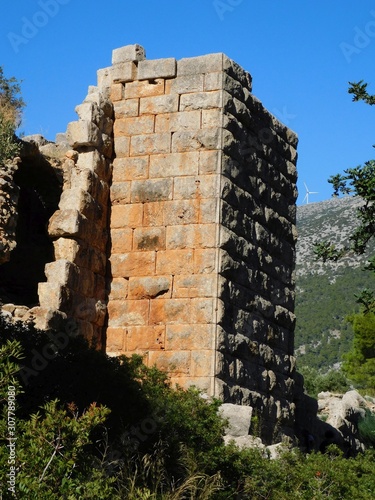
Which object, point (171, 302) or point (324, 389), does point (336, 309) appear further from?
point (171, 302)

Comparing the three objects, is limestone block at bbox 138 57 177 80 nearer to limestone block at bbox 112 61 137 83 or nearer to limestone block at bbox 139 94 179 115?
limestone block at bbox 112 61 137 83

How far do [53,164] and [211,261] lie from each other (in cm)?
277

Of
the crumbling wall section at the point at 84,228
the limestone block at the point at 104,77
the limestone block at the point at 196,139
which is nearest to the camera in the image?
the crumbling wall section at the point at 84,228

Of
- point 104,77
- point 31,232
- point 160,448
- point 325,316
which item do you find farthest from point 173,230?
point 325,316

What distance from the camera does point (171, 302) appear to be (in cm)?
1182

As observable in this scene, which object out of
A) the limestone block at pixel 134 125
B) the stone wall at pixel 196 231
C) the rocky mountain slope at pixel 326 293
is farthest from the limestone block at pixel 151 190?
the rocky mountain slope at pixel 326 293

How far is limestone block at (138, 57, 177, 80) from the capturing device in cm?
1249

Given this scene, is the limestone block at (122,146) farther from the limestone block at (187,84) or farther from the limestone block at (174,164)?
the limestone block at (187,84)

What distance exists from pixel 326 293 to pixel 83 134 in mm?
49020

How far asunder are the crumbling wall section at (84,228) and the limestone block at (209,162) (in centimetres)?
131

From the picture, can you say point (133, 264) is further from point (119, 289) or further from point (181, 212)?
point (181, 212)

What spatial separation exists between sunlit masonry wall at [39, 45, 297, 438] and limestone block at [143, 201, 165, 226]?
0.05 ft

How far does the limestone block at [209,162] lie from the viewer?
11930 millimetres

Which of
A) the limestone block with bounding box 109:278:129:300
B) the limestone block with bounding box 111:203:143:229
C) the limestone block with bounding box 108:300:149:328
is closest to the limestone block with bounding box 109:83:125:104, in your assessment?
the limestone block with bounding box 111:203:143:229
